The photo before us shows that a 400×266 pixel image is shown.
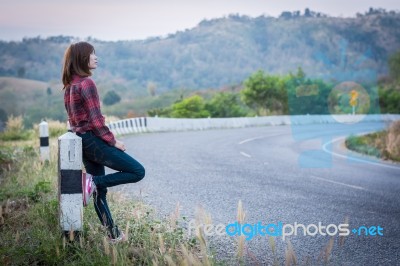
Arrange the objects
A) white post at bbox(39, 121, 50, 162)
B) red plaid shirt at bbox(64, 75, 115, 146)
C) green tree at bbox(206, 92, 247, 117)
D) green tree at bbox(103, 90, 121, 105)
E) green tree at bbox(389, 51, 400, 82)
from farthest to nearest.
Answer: green tree at bbox(103, 90, 121, 105), green tree at bbox(389, 51, 400, 82), green tree at bbox(206, 92, 247, 117), white post at bbox(39, 121, 50, 162), red plaid shirt at bbox(64, 75, 115, 146)

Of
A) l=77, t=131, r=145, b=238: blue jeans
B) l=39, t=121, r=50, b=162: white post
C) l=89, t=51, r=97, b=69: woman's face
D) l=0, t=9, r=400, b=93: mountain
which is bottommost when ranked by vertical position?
l=39, t=121, r=50, b=162: white post

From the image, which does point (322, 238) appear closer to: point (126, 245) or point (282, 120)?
point (126, 245)

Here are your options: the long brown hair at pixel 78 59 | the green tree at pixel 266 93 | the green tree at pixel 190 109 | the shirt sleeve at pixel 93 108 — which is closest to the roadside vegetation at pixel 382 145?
the shirt sleeve at pixel 93 108

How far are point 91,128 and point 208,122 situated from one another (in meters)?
27.9

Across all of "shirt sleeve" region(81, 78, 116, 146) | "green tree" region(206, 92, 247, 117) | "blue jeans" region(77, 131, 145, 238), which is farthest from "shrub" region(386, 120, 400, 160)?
"green tree" region(206, 92, 247, 117)

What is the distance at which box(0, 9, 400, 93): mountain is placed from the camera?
125m

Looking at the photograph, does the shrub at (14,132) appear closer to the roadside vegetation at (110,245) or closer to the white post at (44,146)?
the white post at (44,146)

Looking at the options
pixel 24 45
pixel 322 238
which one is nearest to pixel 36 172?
pixel 322 238

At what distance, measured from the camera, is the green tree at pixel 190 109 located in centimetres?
3703

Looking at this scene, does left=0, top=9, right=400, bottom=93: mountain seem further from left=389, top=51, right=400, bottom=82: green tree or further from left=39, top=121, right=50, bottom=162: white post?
left=39, top=121, right=50, bottom=162: white post

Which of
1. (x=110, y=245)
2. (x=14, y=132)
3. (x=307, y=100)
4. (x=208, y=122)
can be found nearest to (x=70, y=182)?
(x=110, y=245)

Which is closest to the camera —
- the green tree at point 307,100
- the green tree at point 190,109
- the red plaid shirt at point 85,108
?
the red plaid shirt at point 85,108

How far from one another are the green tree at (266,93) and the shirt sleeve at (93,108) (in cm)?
4312

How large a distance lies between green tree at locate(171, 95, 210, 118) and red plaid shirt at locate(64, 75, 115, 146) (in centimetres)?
3233
